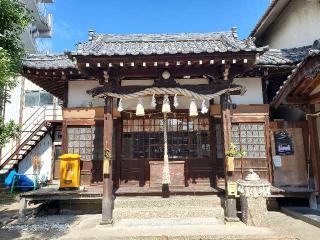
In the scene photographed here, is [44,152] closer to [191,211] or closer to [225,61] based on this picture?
[191,211]

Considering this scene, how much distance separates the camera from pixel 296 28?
44.6ft

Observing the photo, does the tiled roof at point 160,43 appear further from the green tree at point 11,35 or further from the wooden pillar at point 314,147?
the wooden pillar at point 314,147

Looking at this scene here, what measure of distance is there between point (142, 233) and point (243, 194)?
3183 millimetres

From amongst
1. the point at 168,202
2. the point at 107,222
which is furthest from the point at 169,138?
the point at 107,222

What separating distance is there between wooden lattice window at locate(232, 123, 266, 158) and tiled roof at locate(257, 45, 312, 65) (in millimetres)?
2384

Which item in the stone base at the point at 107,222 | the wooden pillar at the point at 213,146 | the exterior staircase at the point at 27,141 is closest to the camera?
the stone base at the point at 107,222

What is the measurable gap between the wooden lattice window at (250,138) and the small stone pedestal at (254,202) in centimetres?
244

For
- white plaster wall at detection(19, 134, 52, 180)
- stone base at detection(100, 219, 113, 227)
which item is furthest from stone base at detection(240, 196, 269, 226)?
white plaster wall at detection(19, 134, 52, 180)

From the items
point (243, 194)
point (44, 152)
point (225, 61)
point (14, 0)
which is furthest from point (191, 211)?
point (44, 152)

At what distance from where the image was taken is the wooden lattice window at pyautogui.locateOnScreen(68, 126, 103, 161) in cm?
1075

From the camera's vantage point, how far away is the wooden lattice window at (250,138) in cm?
1052

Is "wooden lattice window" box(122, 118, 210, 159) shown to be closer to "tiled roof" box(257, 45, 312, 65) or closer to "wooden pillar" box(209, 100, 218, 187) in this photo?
"wooden pillar" box(209, 100, 218, 187)

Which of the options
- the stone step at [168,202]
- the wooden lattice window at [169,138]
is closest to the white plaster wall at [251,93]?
the wooden lattice window at [169,138]

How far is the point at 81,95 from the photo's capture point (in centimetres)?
1114
